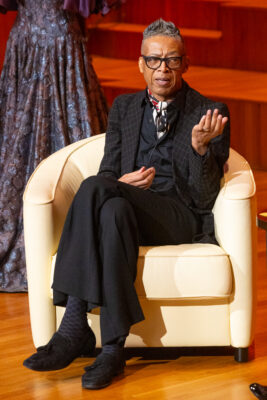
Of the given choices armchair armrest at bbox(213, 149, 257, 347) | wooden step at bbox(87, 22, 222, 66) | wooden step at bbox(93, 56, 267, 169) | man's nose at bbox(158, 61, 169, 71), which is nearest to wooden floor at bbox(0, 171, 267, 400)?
armchair armrest at bbox(213, 149, 257, 347)

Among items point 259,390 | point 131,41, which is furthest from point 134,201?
point 131,41

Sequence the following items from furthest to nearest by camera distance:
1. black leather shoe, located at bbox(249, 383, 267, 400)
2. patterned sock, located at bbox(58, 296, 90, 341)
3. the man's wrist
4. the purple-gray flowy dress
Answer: the purple-gray flowy dress
the man's wrist
patterned sock, located at bbox(58, 296, 90, 341)
black leather shoe, located at bbox(249, 383, 267, 400)

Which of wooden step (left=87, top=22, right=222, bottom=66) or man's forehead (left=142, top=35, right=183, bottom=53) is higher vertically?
man's forehead (left=142, top=35, right=183, bottom=53)

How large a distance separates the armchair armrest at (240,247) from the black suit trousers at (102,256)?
314 mm

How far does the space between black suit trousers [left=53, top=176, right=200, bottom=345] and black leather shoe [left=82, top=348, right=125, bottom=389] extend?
6 cm

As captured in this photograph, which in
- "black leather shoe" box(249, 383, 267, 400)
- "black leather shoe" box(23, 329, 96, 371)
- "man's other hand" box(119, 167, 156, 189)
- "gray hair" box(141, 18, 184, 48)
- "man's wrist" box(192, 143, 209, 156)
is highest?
"gray hair" box(141, 18, 184, 48)

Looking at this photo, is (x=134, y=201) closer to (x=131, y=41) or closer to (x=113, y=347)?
(x=113, y=347)

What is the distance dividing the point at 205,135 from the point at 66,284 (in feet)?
2.28

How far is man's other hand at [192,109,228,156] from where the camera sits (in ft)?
10.6

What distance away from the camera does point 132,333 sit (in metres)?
3.32

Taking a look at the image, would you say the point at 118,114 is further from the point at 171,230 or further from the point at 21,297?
the point at 21,297

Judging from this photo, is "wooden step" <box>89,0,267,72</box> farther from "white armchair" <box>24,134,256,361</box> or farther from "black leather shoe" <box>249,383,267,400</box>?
"black leather shoe" <box>249,383,267,400</box>

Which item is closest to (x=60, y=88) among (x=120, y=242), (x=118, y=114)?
(x=118, y=114)

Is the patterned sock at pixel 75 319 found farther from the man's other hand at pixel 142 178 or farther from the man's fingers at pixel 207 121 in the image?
the man's fingers at pixel 207 121
